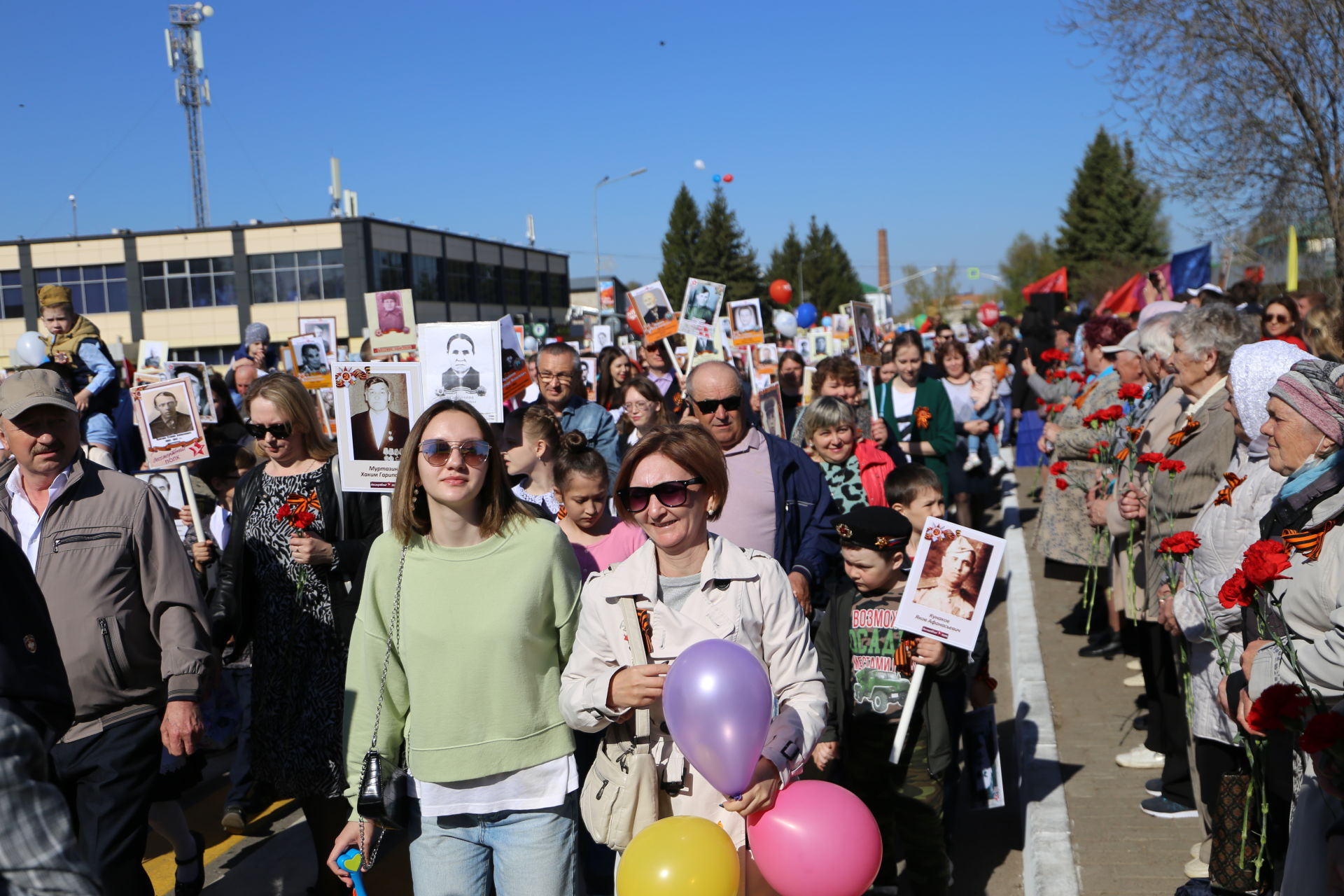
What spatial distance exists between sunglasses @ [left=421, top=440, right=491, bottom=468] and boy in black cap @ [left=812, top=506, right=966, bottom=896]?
1.73m

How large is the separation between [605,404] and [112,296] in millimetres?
56103

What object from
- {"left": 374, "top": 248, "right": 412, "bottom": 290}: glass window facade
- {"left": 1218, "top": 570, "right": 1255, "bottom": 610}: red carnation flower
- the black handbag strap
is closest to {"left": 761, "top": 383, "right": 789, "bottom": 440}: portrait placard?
the black handbag strap

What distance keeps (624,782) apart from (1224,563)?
2.52m

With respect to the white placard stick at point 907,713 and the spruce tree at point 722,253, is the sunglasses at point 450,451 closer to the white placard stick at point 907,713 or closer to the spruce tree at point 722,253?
the white placard stick at point 907,713

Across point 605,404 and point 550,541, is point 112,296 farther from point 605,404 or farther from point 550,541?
point 550,541

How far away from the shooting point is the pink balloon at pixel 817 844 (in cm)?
281

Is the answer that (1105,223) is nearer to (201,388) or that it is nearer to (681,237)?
(681,237)

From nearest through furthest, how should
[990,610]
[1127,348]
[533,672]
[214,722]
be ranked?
[533,672]
[214,722]
[1127,348]
[990,610]

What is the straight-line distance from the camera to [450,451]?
359cm

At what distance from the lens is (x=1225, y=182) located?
42.3ft

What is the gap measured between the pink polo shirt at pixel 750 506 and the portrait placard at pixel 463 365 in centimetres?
112

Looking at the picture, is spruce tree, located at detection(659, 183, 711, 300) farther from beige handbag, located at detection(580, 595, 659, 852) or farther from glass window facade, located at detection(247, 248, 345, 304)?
beige handbag, located at detection(580, 595, 659, 852)

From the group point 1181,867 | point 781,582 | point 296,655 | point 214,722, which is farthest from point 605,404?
point 781,582

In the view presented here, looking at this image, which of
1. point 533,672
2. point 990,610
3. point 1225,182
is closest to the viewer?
point 533,672
